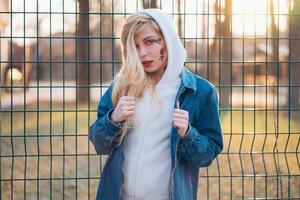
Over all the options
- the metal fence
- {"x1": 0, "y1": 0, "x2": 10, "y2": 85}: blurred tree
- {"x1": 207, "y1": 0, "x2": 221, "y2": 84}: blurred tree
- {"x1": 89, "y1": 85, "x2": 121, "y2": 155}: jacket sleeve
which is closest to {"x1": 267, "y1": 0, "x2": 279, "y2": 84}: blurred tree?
the metal fence

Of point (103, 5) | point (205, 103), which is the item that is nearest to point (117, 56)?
point (103, 5)

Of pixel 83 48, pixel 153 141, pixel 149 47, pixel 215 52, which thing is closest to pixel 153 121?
pixel 153 141

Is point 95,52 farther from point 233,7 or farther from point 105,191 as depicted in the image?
point 105,191

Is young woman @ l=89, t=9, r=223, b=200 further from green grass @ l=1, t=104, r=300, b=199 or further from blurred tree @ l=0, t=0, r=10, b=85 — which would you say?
blurred tree @ l=0, t=0, r=10, b=85

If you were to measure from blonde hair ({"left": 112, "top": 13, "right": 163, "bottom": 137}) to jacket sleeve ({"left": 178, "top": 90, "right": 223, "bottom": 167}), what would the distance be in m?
0.26

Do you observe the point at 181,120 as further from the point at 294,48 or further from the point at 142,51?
the point at 294,48

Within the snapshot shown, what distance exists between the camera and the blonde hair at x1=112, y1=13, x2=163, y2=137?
10.5ft

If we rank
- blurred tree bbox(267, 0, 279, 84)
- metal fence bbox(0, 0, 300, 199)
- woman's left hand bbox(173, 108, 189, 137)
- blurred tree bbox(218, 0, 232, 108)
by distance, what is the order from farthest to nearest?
blurred tree bbox(267, 0, 279, 84) < blurred tree bbox(218, 0, 232, 108) < metal fence bbox(0, 0, 300, 199) < woman's left hand bbox(173, 108, 189, 137)

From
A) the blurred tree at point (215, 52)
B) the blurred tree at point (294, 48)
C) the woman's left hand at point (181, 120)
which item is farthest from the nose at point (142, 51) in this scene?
the blurred tree at point (294, 48)

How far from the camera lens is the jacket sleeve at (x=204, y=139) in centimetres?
317

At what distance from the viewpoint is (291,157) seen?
675 cm

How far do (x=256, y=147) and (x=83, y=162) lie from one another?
6.63ft

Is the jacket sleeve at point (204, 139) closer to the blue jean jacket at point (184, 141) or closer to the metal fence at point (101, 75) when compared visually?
the blue jean jacket at point (184, 141)

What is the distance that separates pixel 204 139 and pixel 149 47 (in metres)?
0.50
